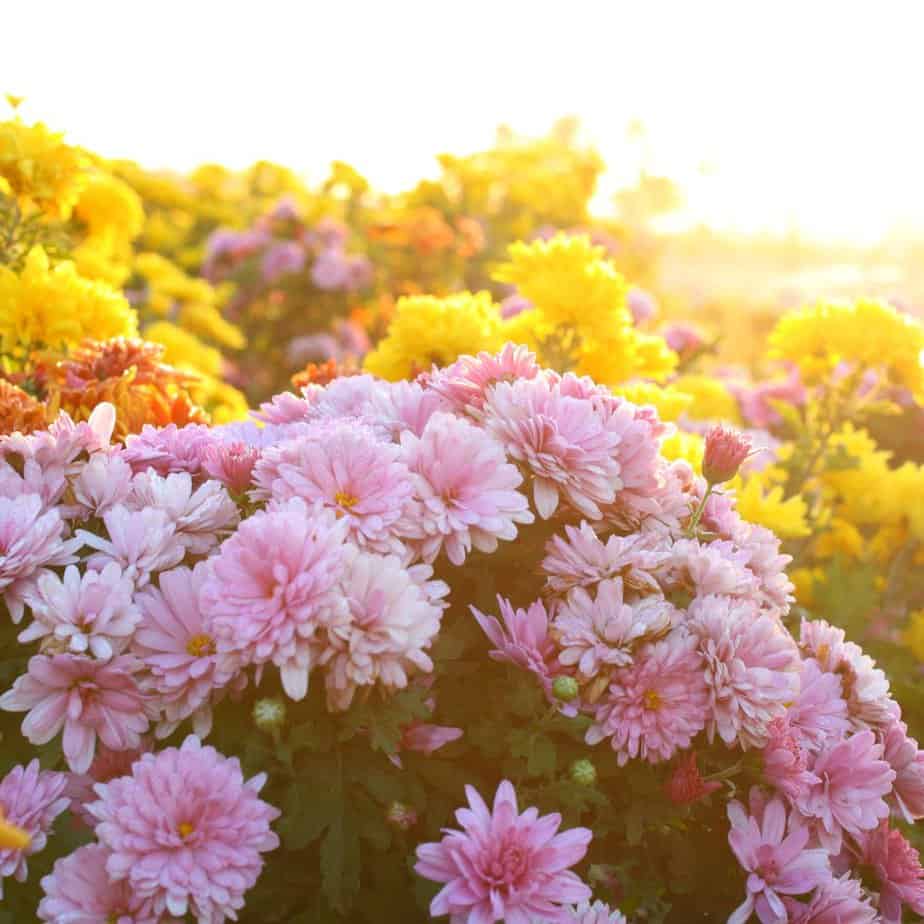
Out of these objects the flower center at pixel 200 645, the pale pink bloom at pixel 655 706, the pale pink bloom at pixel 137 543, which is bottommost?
the pale pink bloom at pixel 655 706

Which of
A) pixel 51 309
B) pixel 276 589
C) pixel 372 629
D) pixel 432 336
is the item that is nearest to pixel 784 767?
pixel 372 629

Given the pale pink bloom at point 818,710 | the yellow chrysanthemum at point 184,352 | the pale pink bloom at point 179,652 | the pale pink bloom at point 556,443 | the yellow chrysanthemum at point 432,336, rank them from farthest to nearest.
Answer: the yellow chrysanthemum at point 184,352, the yellow chrysanthemum at point 432,336, the pale pink bloom at point 818,710, the pale pink bloom at point 556,443, the pale pink bloom at point 179,652

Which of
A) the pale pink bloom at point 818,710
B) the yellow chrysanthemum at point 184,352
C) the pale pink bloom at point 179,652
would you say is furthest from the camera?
the yellow chrysanthemum at point 184,352

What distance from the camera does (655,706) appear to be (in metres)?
1.46

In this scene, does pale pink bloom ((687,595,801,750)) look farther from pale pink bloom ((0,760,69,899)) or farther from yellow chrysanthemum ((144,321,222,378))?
yellow chrysanthemum ((144,321,222,378))

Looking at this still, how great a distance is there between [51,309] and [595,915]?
195cm

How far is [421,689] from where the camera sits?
138 cm

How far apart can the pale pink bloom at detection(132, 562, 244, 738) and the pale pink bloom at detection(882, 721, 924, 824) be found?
1.11 m

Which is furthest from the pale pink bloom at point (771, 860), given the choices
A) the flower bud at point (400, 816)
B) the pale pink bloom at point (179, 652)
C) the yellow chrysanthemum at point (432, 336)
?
the yellow chrysanthemum at point (432, 336)

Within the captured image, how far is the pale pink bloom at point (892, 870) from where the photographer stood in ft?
5.32

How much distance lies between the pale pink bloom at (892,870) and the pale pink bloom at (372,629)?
85cm

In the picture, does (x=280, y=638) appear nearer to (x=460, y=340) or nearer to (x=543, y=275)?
(x=460, y=340)

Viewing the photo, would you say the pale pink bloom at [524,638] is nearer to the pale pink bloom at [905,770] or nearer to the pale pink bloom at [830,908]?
the pale pink bloom at [830,908]

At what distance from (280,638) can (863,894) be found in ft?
3.39
